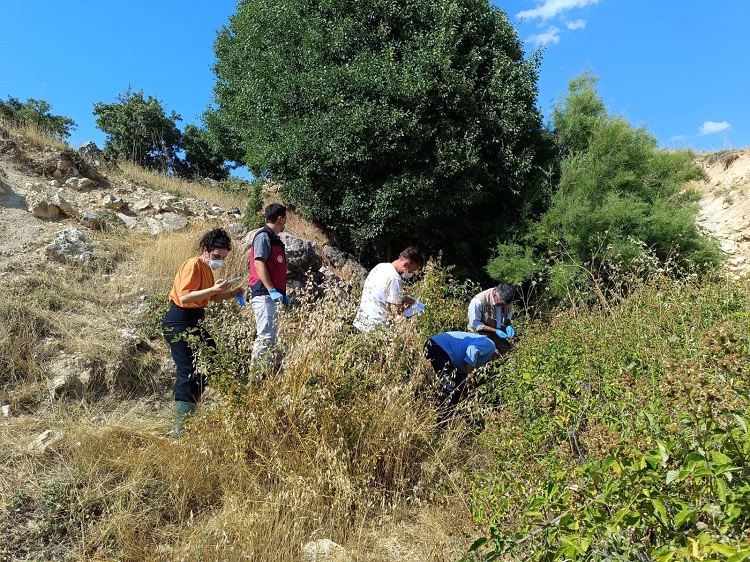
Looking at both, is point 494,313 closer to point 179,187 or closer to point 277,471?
point 277,471

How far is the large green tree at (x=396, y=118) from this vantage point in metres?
7.33

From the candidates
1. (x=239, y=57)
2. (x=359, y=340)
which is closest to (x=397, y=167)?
(x=239, y=57)

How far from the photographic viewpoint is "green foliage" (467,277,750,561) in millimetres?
1227

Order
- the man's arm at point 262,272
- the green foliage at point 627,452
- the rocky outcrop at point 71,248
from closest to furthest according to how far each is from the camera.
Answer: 1. the green foliage at point 627,452
2. the man's arm at point 262,272
3. the rocky outcrop at point 71,248

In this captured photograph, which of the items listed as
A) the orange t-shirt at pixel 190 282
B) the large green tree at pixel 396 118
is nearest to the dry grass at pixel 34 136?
the large green tree at pixel 396 118

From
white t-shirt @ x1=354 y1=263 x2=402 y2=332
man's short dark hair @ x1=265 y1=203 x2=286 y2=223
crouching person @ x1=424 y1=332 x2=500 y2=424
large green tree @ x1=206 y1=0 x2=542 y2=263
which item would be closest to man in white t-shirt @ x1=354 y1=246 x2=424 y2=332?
white t-shirt @ x1=354 y1=263 x2=402 y2=332

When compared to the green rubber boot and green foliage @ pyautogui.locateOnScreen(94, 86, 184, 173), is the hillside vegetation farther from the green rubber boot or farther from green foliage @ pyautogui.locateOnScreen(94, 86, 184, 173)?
green foliage @ pyautogui.locateOnScreen(94, 86, 184, 173)

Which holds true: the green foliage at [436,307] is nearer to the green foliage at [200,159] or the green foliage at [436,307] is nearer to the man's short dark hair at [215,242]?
the man's short dark hair at [215,242]

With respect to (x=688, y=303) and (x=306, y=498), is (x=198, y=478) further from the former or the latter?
(x=688, y=303)

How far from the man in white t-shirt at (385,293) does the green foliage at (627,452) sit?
100 cm

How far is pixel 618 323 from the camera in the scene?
3.51 metres

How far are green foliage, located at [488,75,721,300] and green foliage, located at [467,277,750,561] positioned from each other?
13.9 ft

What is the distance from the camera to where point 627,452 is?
1.53 m

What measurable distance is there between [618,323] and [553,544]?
2.42 meters
